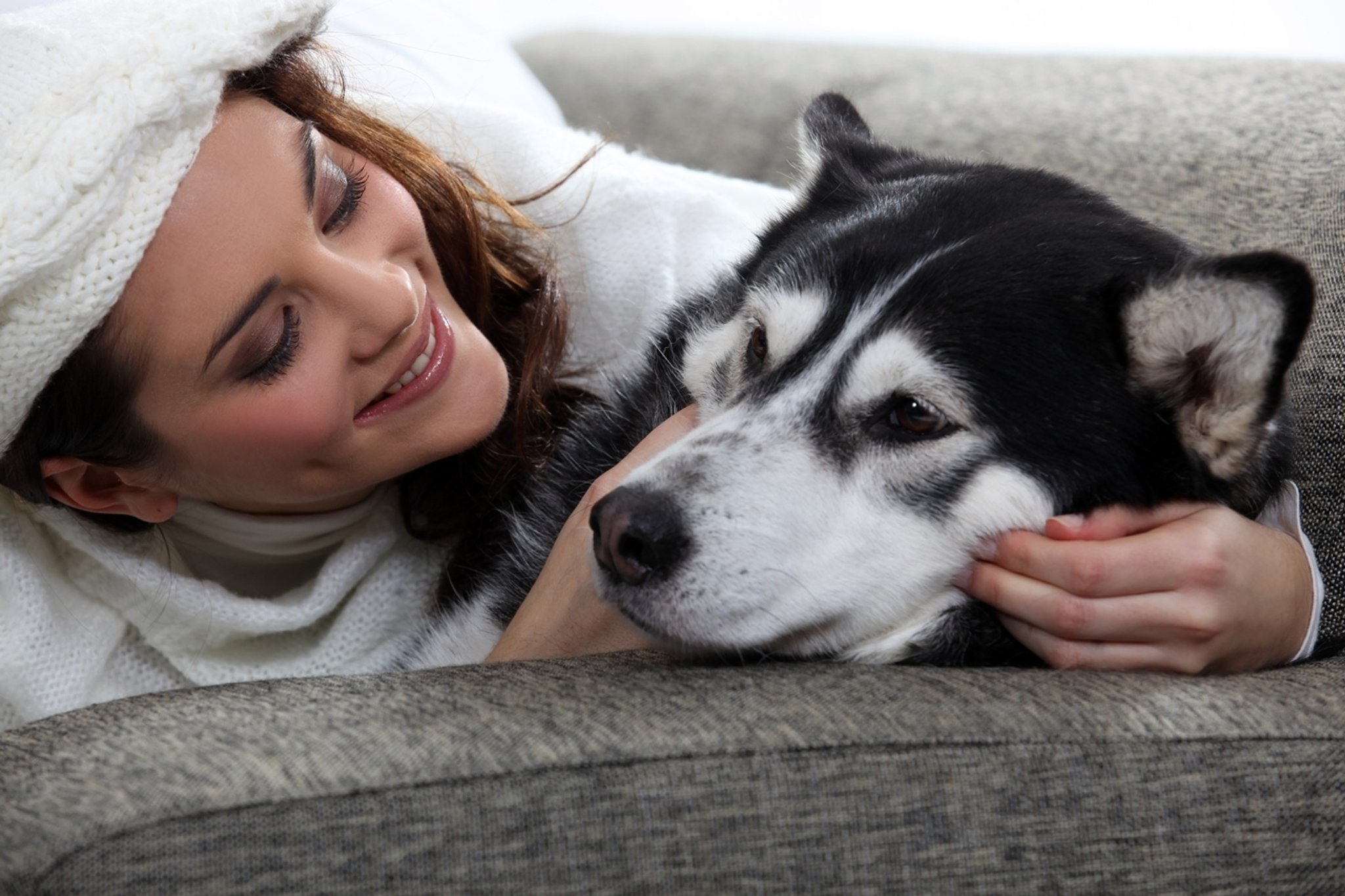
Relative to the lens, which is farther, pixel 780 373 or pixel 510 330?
pixel 510 330

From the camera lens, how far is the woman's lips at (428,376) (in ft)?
5.39

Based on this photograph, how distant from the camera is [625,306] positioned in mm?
2225

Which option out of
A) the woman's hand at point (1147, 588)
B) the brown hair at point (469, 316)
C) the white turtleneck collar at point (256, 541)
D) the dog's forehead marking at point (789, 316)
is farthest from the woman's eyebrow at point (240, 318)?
the woman's hand at point (1147, 588)

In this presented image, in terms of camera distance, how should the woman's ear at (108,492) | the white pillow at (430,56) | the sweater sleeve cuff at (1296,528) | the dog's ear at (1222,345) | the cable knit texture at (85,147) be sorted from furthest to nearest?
the white pillow at (430,56) < the woman's ear at (108,492) < the sweater sleeve cuff at (1296,528) < the cable knit texture at (85,147) < the dog's ear at (1222,345)

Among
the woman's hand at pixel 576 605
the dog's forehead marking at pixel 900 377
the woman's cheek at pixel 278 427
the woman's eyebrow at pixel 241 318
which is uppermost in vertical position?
the dog's forehead marking at pixel 900 377

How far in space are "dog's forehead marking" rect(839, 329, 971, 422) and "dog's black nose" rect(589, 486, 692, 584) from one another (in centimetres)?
28

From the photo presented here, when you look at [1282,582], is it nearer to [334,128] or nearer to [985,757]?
[985,757]

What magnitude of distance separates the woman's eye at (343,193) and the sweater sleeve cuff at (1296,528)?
129 cm

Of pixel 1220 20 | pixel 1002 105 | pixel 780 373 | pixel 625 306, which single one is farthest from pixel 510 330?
pixel 1220 20

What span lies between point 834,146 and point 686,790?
3.66ft

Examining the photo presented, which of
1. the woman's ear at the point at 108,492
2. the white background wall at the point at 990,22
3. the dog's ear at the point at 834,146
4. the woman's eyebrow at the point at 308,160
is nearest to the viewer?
the woman's eyebrow at the point at 308,160

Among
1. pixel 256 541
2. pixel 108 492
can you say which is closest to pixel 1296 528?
pixel 256 541

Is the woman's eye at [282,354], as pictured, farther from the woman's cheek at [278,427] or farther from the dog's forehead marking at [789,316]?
the dog's forehead marking at [789,316]

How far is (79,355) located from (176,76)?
38 cm
